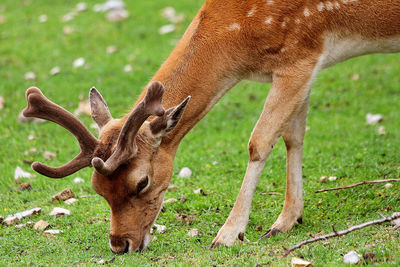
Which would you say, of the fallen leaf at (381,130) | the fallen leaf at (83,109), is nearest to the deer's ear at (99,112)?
the fallen leaf at (83,109)

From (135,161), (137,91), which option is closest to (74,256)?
(135,161)

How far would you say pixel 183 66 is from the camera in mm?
6566

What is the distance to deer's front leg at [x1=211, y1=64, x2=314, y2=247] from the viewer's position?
253 inches

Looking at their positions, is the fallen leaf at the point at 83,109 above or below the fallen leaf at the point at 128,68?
above

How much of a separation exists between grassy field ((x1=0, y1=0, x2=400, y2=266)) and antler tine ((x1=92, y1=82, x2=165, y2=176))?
92 centimetres

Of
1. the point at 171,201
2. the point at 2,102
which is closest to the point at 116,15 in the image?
the point at 2,102

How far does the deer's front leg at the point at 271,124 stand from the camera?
6.41 meters

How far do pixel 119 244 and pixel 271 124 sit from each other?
77.1 inches

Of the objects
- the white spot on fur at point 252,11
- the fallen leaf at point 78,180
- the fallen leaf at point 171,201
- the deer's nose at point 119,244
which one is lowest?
the fallen leaf at point 78,180

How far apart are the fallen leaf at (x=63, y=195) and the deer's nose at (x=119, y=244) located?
209cm

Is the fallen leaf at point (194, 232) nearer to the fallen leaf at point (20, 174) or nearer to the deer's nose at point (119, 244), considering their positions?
the deer's nose at point (119, 244)

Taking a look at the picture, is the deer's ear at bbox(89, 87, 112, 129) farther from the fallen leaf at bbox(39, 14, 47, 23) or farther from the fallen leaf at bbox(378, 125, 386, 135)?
the fallen leaf at bbox(39, 14, 47, 23)

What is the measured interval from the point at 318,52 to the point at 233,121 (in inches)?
179

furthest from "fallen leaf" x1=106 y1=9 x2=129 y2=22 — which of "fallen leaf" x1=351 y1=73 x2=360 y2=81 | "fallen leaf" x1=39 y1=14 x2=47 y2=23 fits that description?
"fallen leaf" x1=351 y1=73 x2=360 y2=81
